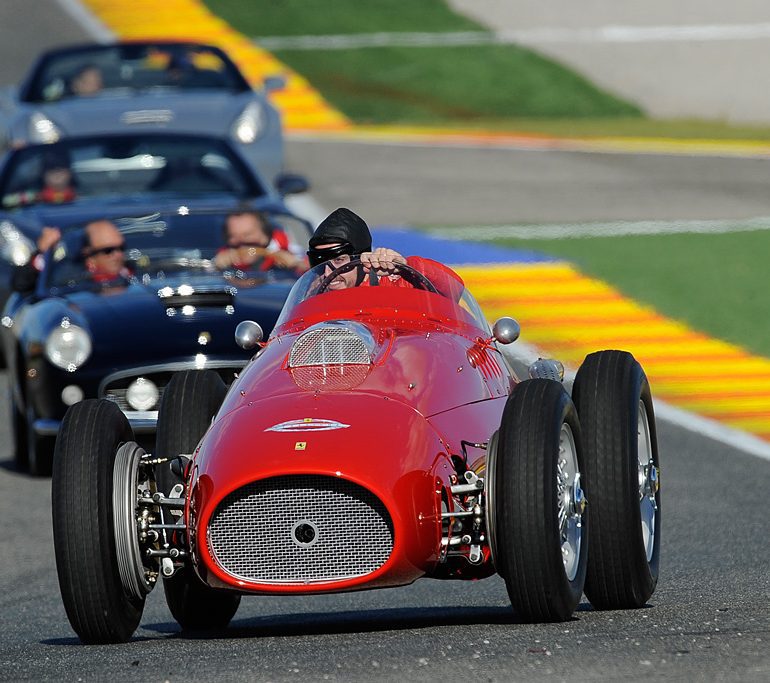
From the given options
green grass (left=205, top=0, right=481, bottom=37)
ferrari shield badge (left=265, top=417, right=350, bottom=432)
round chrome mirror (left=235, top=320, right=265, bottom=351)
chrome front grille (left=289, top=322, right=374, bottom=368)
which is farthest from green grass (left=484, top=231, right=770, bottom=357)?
green grass (left=205, top=0, right=481, bottom=37)

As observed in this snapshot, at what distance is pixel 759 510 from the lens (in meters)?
10.2

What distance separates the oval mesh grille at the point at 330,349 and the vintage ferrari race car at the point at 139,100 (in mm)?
10623

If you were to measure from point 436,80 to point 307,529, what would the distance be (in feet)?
83.7

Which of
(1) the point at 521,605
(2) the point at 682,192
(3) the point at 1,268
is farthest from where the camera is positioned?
(2) the point at 682,192

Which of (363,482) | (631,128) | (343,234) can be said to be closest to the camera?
(363,482)

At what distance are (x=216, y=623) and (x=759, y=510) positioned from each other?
3.58 metres

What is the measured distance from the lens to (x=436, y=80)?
103ft

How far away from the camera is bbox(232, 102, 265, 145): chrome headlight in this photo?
18.3 m

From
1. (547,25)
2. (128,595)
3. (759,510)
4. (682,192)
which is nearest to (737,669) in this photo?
(128,595)

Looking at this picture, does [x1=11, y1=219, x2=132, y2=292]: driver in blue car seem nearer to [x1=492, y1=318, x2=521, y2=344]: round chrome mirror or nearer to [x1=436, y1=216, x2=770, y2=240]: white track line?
[x1=492, y1=318, x2=521, y2=344]: round chrome mirror

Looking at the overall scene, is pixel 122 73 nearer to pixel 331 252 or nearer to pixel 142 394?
pixel 142 394

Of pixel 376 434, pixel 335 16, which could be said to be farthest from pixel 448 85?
pixel 376 434

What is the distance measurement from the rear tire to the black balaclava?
5.29 ft

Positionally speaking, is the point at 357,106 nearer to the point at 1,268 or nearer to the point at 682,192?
the point at 682,192
